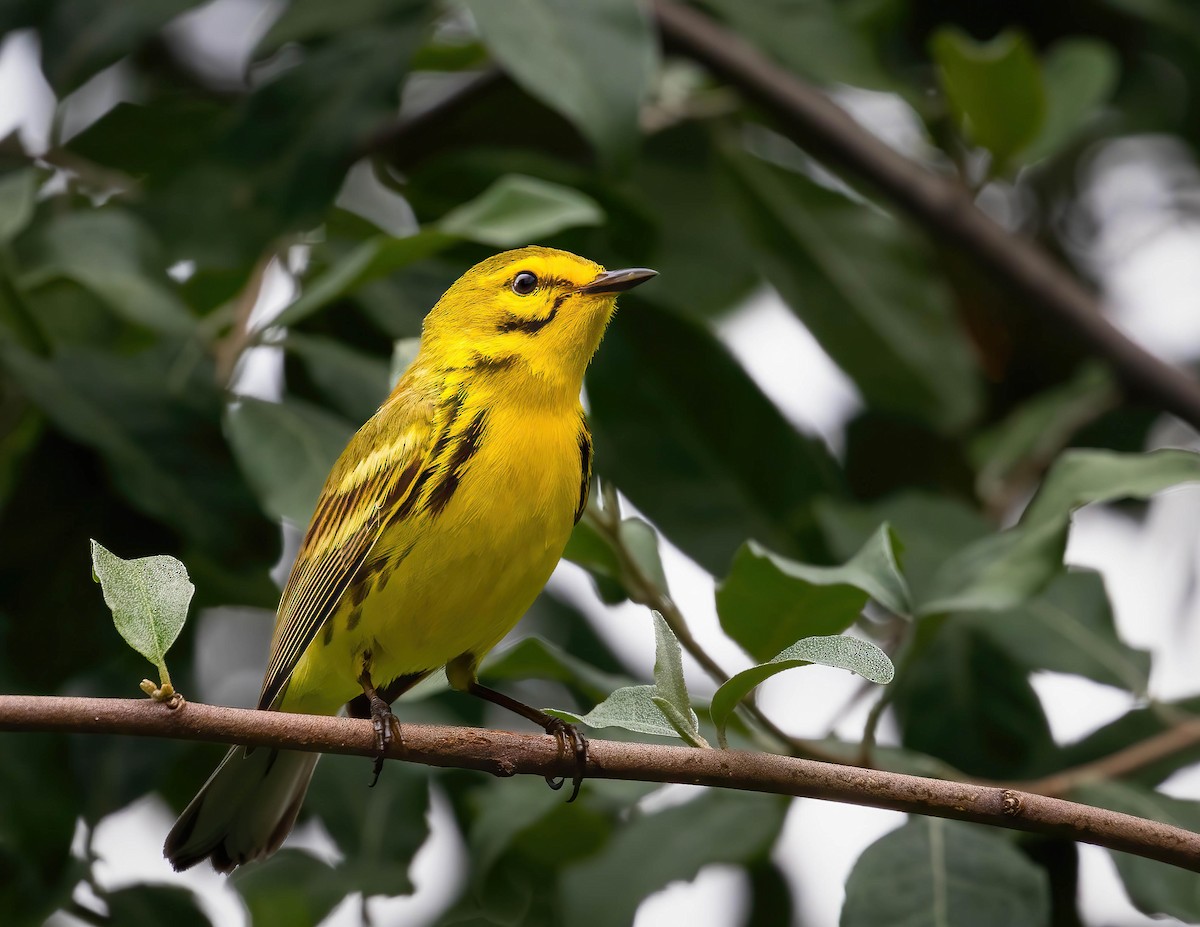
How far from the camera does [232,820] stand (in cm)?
309

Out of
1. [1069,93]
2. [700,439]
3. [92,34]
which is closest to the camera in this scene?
[92,34]

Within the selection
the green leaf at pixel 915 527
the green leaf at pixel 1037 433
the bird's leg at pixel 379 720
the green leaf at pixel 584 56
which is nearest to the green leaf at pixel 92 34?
the green leaf at pixel 584 56

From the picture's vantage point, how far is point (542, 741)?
2.19 meters

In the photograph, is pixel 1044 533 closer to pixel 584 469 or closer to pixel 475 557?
pixel 584 469

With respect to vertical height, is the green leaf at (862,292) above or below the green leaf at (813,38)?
below

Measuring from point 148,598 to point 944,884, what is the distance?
5.21 feet

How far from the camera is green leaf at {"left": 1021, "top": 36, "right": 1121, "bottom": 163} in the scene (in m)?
3.85

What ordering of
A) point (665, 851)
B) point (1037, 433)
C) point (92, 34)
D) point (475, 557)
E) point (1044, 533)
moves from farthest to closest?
point (1037, 433)
point (92, 34)
point (665, 851)
point (475, 557)
point (1044, 533)

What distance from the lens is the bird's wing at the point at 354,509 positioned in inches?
114

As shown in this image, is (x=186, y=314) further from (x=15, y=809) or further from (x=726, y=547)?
(x=726, y=547)

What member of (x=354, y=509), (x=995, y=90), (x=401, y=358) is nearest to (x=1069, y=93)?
(x=995, y=90)

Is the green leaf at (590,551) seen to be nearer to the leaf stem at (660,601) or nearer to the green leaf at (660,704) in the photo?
the leaf stem at (660,601)

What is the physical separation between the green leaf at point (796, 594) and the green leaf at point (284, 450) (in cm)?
93

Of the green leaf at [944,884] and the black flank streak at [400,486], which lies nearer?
the green leaf at [944,884]
